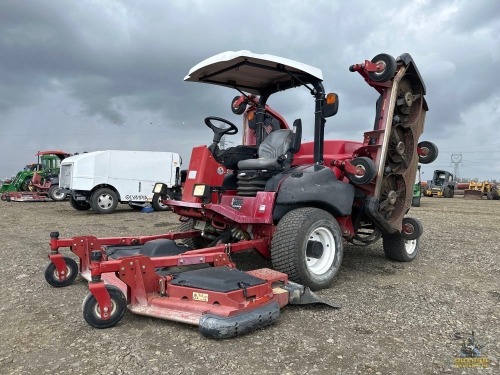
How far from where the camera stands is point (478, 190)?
98.2 ft

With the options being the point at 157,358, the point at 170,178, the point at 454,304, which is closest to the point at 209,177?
the point at 157,358

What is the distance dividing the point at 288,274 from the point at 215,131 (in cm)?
198

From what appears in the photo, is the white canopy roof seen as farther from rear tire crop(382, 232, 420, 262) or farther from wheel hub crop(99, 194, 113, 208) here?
wheel hub crop(99, 194, 113, 208)

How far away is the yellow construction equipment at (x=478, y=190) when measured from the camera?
98.0ft

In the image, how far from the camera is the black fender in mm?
4492

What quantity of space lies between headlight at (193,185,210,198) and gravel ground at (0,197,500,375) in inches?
55.8

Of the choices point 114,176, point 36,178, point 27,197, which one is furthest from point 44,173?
point 114,176

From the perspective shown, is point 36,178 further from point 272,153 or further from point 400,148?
point 400,148

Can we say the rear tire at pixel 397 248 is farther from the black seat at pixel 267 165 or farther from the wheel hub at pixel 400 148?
the black seat at pixel 267 165

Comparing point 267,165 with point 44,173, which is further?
point 44,173

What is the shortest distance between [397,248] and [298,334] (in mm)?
3234

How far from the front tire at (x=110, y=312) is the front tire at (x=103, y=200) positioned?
34.8ft

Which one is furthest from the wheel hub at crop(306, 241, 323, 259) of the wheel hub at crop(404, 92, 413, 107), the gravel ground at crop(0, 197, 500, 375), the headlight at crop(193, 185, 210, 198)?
the wheel hub at crop(404, 92, 413, 107)

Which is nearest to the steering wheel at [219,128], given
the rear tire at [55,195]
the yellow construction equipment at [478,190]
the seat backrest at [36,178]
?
the rear tire at [55,195]
